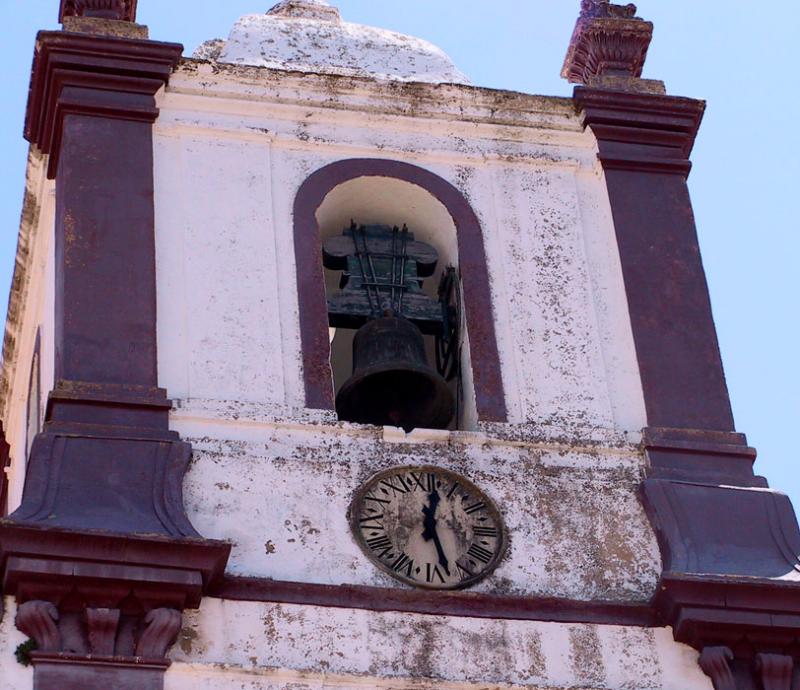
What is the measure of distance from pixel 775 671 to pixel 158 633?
2.82 m

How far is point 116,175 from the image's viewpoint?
14203 mm

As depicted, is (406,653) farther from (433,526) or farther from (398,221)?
(398,221)

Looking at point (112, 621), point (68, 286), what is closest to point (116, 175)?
point (68, 286)

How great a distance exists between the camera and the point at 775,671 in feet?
40.8

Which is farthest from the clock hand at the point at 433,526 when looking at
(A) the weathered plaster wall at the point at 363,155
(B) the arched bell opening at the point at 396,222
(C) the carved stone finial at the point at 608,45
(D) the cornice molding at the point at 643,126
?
(C) the carved stone finial at the point at 608,45

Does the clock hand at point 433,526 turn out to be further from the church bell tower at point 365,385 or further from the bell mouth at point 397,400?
the bell mouth at point 397,400

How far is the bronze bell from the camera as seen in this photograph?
1394cm

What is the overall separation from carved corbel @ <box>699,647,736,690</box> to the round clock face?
1101mm

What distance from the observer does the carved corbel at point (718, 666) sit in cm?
1244

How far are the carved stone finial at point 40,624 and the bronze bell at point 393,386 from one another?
2.58 meters

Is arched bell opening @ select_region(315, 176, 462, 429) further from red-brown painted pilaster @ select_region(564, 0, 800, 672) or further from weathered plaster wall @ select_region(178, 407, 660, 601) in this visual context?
weathered plaster wall @ select_region(178, 407, 660, 601)

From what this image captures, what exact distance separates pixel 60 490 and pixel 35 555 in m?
0.54

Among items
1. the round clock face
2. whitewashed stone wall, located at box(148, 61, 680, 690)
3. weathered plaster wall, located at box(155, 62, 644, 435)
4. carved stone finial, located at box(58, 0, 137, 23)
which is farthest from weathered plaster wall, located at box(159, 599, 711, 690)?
carved stone finial, located at box(58, 0, 137, 23)

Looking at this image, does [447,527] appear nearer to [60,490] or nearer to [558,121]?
[60,490]
